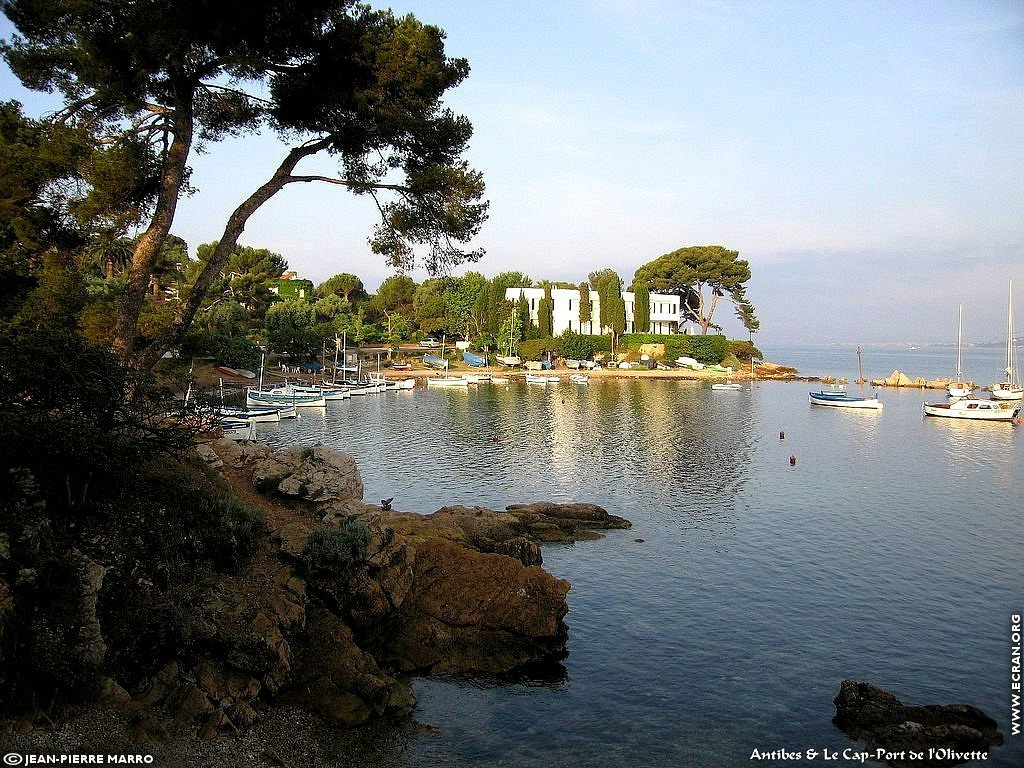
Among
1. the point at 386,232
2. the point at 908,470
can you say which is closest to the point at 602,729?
the point at 386,232

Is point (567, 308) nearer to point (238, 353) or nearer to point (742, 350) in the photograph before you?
point (742, 350)

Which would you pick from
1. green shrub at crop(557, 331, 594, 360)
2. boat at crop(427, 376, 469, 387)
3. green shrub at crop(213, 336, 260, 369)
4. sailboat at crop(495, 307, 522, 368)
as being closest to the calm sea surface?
green shrub at crop(213, 336, 260, 369)

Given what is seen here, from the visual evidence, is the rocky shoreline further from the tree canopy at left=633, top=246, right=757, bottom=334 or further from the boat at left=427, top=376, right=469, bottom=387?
the tree canopy at left=633, top=246, right=757, bottom=334

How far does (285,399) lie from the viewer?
204 ft

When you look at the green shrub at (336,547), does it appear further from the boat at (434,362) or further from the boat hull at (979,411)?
the boat at (434,362)

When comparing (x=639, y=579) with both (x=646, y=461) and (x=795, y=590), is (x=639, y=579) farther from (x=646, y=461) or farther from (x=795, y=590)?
(x=646, y=461)

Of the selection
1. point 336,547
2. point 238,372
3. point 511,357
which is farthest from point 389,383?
point 336,547

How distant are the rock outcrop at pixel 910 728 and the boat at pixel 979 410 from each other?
60850 millimetres

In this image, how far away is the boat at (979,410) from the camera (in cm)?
6281

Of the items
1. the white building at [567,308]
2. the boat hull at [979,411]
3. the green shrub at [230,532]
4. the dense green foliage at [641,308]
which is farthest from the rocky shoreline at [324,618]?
the dense green foliage at [641,308]

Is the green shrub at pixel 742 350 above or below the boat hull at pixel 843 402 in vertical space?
above

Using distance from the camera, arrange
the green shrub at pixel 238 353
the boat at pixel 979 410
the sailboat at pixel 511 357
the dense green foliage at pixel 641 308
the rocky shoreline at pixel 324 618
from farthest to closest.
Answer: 1. the dense green foliage at pixel 641 308
2. the sailboat at pixel 511 357
3. the green shrub at pixel 238 353
4. the boat at pixel 979 410
5. the rocky shoreline at pixel 324 618

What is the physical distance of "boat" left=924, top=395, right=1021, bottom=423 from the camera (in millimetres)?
62812

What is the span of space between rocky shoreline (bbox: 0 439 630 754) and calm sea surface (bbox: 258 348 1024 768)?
1046mm
